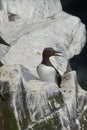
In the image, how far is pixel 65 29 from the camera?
65.6 feet

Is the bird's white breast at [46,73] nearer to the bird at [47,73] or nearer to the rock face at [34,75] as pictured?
the bird at [47,73]

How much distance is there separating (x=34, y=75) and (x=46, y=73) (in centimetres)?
46

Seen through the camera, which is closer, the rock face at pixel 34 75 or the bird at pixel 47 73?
the rock face at pixel 34 75

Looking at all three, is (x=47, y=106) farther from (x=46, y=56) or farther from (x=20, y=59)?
(x=20, y=59)

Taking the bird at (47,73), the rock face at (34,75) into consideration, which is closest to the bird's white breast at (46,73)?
the bird at (47,73)

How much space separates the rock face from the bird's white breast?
29 cm

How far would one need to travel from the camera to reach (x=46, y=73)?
47.1ft

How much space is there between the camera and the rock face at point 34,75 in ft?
38.2

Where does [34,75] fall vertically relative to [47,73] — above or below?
above

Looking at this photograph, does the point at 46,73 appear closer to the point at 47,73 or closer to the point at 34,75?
the point at 47,73

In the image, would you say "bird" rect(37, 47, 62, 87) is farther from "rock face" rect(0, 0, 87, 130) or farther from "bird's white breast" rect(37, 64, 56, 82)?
"rock face" rect(0, 0, 87, 130)

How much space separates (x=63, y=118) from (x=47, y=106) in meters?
0.44

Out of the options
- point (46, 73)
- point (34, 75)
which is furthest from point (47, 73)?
point (34, 75)

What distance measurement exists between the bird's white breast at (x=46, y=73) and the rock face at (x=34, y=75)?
0.29 metres
